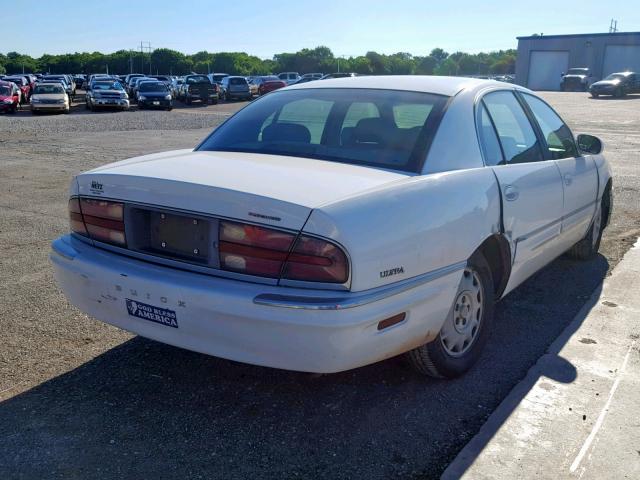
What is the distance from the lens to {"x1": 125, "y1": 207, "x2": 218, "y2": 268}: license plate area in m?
3.16

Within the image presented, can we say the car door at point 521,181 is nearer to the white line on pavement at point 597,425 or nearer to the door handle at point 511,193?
the door handle at point 511,193

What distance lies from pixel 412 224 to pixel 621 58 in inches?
2501

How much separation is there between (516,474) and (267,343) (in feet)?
3.89

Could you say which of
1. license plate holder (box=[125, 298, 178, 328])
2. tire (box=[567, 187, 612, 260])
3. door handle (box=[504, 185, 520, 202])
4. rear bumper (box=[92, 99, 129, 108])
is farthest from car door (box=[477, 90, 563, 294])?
rear bumper (box=[92, 99, 129, 108])

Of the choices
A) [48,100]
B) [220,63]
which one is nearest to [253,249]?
[48,100]

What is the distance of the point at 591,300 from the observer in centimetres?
512

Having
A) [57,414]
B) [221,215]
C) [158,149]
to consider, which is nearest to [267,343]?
[221,215]

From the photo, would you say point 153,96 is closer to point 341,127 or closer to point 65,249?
point 341,127

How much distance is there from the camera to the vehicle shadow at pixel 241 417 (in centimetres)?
296

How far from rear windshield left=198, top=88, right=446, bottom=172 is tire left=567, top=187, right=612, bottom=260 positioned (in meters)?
2.67

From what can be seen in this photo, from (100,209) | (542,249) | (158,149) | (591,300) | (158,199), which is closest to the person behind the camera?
(158,199)

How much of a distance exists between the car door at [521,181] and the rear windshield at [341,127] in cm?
46

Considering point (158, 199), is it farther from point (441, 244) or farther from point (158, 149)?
point (158, 149)

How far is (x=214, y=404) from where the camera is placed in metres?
3.49
